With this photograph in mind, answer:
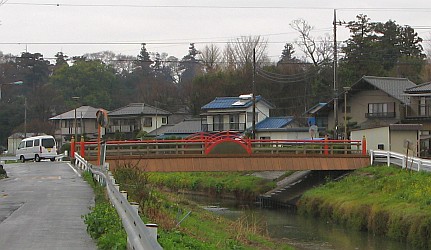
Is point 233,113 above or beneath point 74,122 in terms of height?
above

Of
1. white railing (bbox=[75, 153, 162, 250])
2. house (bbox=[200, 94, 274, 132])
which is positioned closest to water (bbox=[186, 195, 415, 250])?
white railing (bbox=[75, 153, 162, 250])

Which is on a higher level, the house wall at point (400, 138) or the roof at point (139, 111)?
the roof at point (139, 111)

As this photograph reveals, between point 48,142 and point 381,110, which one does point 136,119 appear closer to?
point 48,142

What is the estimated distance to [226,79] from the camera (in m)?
77.8

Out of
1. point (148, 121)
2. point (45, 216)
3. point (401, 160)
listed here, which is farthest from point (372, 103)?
point (45, 216)

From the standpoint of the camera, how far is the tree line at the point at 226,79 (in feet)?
233

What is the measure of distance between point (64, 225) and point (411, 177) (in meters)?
19.3

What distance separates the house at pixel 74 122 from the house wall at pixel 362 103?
3080cm

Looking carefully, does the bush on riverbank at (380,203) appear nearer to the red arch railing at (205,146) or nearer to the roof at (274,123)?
the red arch railing at (205,146)

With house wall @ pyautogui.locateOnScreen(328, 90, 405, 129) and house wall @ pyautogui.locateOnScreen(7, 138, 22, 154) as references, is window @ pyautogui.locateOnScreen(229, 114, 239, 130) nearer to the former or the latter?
house wall @ pyautogui.locateOnScreen(328, 90, 405, 129)

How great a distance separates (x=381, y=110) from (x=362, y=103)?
6.97 ft

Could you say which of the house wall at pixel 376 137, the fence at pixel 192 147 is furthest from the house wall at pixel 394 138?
the fence at pixel 192 147

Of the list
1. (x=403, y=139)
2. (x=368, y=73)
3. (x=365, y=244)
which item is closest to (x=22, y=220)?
(x=365, y=244)

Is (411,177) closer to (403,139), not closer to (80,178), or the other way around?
(403,139)
